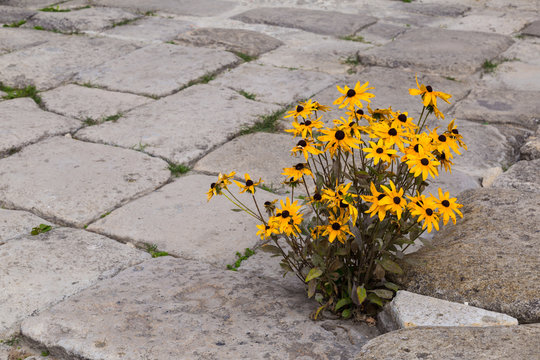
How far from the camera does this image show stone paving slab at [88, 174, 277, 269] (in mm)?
2477

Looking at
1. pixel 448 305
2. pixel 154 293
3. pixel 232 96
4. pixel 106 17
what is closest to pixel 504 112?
pixel 232 96

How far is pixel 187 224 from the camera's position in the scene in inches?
104

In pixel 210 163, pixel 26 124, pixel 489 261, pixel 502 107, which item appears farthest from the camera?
pixel 502 107

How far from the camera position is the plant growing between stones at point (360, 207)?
184 cm

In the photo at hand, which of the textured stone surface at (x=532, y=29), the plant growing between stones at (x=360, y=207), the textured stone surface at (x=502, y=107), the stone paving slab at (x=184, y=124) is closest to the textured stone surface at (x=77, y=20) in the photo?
the stone paving slab at (x=184, y=124)

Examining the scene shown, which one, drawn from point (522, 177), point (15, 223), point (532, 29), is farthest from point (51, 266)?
point (532, 29)

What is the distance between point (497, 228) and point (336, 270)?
63 centimetres

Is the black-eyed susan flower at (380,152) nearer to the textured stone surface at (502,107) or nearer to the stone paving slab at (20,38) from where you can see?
the textured stone surface at (502,107)

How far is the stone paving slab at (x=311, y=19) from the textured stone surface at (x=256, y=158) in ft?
6.82

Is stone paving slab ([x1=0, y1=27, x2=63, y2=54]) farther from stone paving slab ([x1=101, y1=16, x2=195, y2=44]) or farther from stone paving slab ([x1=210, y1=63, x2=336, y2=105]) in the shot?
stone paving slab ([x1=210, y1=63, x2=336, y2=105])

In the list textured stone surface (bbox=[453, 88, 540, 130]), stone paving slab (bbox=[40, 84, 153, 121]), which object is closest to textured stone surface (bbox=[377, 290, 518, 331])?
textured stone surface (bbox=[453, 88, 540, 130])

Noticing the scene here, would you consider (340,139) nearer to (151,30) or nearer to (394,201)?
(394,201)

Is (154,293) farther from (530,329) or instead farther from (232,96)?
(232,96)

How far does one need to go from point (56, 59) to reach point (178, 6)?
5.74 ft
